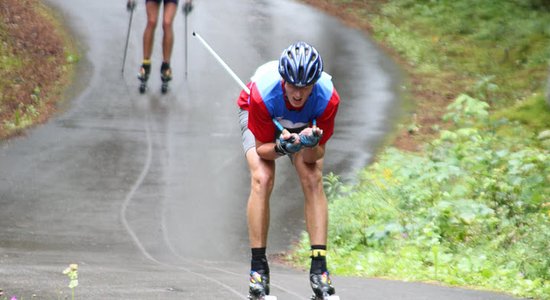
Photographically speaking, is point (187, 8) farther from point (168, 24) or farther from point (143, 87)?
point (143, 87)

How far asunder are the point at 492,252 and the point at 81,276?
379cm

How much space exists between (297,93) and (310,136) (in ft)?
0.96

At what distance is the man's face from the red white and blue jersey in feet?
0.33

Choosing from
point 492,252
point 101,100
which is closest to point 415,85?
point 101,100

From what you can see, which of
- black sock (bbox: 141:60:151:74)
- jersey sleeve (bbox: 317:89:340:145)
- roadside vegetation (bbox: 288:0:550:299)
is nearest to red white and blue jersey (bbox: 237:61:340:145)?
jersey sleeve (bbox: 317:89:340:145)

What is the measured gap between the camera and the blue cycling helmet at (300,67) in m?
6.25

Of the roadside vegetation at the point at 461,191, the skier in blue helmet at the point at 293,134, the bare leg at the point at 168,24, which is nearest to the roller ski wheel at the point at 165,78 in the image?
the bare leg at the point at 168,24

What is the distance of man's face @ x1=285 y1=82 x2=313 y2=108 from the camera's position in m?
6.38

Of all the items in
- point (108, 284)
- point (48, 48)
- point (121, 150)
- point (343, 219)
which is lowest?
point (108, 284)

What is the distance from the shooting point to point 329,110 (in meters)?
6.67

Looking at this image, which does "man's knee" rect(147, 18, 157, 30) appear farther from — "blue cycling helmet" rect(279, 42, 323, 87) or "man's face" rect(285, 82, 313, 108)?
"blue cycling helmet" rect(279, 42, 323, 87)

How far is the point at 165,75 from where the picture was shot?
52.8ft

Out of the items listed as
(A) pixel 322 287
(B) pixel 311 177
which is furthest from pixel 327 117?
(A) pixel 322 287

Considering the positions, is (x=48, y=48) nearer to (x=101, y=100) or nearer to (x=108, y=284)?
(x=101, y=100)
